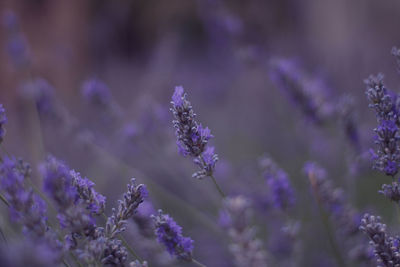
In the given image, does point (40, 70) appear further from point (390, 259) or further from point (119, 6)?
point (390, 259)

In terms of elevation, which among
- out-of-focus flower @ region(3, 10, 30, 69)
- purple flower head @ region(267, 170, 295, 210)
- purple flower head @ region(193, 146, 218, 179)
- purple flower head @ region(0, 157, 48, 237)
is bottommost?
purple flower head @ region(0, 157, 48, 237)

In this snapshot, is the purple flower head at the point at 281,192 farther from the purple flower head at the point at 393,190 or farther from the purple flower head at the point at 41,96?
the purple flower head at the point at 41,96

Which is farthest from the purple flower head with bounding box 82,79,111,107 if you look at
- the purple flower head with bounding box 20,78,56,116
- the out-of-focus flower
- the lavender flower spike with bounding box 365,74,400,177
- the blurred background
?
the lavender flower spike with bounding box 365,74,400,177

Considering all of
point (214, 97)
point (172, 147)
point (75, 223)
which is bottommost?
point (75, 223)

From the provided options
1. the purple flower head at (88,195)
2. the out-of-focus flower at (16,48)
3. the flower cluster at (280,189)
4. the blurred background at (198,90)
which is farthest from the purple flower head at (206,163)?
the out-of-focus flower at (16,48)

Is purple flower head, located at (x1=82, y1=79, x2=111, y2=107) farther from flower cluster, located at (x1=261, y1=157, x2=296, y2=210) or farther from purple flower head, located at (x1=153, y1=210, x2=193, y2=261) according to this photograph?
purple flower head, located at (x1=153, y1=210, x2=193, y2=261)

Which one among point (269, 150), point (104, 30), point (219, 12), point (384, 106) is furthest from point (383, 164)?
point (104, 30)
